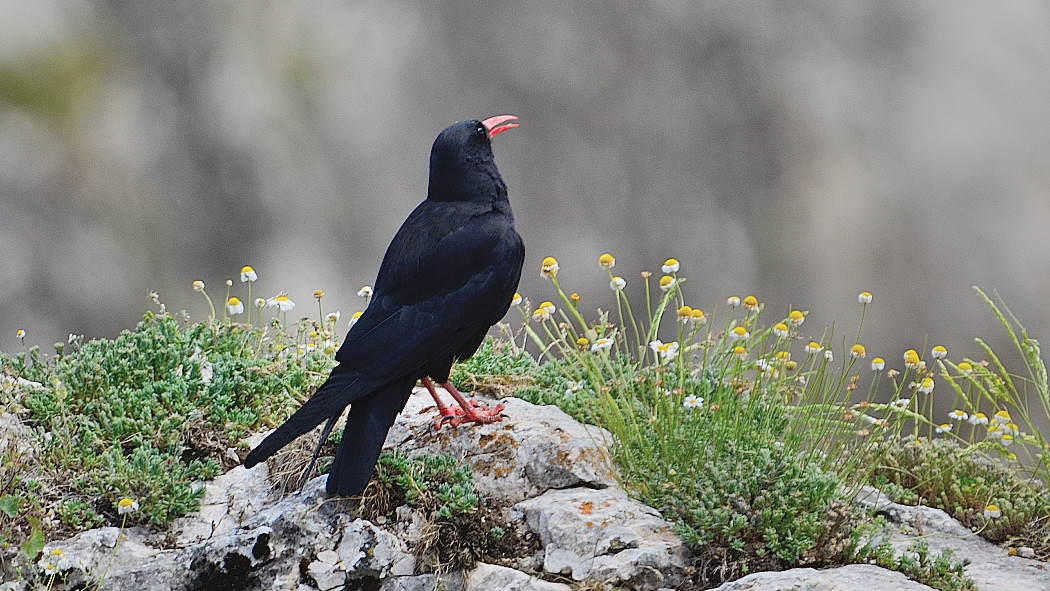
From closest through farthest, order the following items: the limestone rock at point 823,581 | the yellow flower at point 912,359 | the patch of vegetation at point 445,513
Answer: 1. the limestone rock at point 823,581
2. the patch of vegetation at point 445,513
3. the yellow flower at point 912,359

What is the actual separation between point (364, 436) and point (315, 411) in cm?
20

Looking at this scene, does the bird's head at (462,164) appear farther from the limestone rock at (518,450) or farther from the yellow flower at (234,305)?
the yellow flower at (234,305)

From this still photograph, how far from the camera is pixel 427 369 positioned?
3416 millimetres

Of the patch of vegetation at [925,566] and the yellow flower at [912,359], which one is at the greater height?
the yellow flower at [912,359]

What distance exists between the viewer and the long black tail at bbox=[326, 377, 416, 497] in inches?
122

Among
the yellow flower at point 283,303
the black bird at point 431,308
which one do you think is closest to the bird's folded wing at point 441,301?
the black bird at point 431,308

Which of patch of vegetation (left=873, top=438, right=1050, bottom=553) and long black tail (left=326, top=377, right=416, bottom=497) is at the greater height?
long black tail (left=326, top=377, right=416, bottom=497)

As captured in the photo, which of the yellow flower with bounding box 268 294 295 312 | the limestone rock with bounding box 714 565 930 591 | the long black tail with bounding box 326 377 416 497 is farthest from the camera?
the yellow flower with bounding box 268 294 295 312

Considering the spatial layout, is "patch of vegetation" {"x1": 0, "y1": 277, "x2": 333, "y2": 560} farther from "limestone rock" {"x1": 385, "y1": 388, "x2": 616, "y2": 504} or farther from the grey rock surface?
the grey rock surface

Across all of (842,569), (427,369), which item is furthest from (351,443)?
(842,569)

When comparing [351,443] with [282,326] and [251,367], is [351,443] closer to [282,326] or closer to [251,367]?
[251,367]

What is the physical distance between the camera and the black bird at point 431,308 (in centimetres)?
315

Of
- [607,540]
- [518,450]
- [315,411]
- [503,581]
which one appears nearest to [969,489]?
[607,540]

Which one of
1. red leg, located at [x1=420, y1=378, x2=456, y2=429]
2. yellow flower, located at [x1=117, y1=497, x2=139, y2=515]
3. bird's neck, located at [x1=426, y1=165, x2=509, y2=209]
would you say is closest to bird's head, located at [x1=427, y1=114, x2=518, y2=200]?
bird's neck, located at [x1=426, y1=165, x2=509, y2=209]
